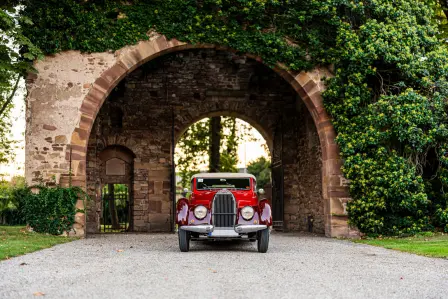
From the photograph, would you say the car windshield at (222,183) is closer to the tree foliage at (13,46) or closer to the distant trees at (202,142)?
the tree foliage at (13,46)

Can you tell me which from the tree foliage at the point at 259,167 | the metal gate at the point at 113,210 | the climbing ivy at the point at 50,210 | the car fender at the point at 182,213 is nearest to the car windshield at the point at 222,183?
the car fender at the point at 182,213

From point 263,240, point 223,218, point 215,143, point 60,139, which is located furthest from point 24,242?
point 215,143

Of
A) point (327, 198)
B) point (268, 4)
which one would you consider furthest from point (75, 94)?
point (327, 198)

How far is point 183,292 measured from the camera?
202 inches

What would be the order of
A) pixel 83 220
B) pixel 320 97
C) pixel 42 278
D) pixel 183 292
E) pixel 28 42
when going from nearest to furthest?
pixel 183 292 < pixel 42 278 < pixel 28 42 < pixel 83 220 < pixel 320 97

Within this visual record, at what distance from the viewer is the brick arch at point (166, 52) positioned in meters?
12.9

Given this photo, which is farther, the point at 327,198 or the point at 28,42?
the point at 327,198

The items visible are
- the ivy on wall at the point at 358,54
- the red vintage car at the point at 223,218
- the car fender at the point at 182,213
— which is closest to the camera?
the red vintage car at the point at 223,218

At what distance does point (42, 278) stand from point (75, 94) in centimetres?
762

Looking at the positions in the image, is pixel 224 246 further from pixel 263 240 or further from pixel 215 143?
pixel 215 143

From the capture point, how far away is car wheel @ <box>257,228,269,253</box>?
934cm

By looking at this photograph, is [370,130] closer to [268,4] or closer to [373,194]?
[373,194]

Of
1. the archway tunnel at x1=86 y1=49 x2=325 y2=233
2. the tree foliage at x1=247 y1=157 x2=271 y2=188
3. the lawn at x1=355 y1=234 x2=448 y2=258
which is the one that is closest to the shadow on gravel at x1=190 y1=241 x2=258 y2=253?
the lawn at x1=355 y1=234 x2=448 y2=258

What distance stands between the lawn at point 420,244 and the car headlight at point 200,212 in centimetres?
349
